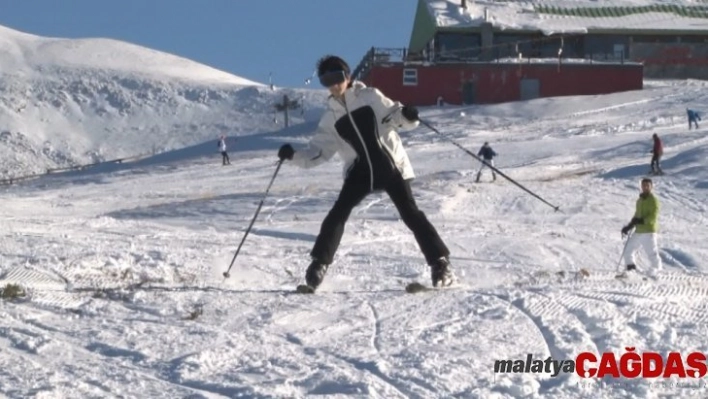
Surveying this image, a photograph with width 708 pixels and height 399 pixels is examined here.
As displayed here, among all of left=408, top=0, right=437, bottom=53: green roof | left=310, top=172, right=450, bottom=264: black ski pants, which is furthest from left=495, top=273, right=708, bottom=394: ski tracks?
left=408, top=0, right=437, bottom=53: green roof

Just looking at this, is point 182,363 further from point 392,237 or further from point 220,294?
point 392,237

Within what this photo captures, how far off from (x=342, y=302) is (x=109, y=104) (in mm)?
61518

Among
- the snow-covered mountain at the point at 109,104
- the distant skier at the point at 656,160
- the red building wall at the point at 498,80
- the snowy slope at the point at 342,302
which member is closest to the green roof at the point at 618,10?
the red building wall at the point at 498,80

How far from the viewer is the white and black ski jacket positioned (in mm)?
8062

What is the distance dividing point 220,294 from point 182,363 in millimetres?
1972

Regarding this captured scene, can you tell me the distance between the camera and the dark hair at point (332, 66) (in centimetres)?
805

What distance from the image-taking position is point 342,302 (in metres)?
7.46

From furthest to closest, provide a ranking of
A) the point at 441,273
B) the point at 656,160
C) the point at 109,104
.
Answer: the point at 109,104 < the point at 656,160 < the point at 441,273

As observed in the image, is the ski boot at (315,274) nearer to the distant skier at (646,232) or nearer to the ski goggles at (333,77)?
the ski goggles at (333,77)

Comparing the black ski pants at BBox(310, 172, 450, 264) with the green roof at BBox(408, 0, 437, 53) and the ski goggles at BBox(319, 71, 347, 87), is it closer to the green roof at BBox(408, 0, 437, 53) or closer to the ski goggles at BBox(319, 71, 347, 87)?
the ski goggles at BBox(319, 71, 347, 87)

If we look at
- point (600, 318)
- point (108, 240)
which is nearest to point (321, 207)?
point (108, 240)

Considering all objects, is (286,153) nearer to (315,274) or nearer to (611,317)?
(315,274)

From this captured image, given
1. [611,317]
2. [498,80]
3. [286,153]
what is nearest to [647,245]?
[286,153]

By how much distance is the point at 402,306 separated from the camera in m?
7.22
